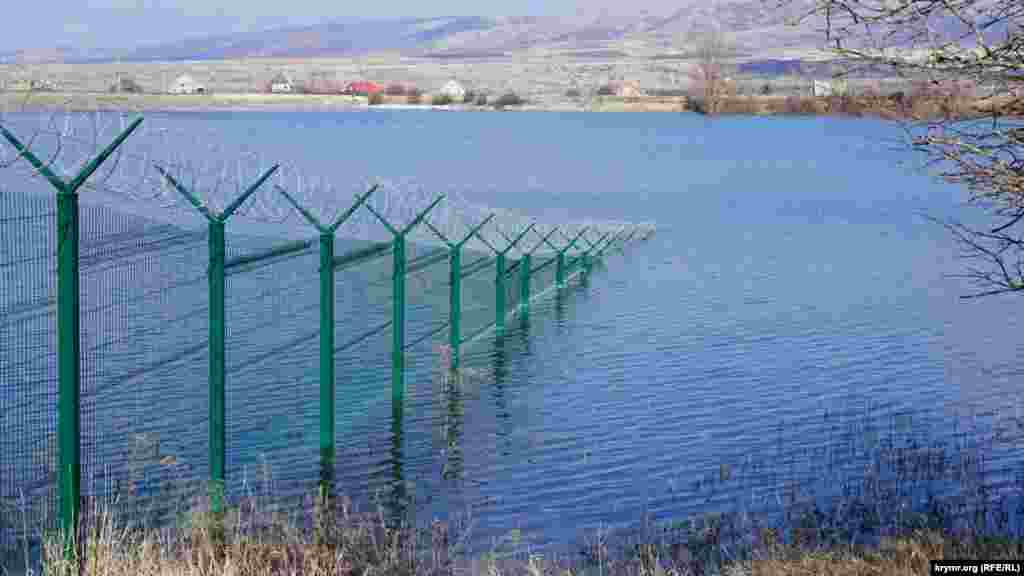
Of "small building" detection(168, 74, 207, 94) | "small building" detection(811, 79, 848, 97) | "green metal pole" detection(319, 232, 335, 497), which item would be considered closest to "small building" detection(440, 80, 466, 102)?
"small building" detection(168, 74, 207, 94)

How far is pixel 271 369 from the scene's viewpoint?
15594 millimetres

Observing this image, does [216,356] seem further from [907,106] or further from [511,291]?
[511,291]

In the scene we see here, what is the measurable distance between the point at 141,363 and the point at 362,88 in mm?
129190

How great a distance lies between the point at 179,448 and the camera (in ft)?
41.1

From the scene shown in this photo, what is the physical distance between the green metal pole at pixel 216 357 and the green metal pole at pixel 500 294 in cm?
966

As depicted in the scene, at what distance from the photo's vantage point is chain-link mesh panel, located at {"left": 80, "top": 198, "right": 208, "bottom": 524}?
1080 centimetres

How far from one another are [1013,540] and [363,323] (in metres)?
10.4

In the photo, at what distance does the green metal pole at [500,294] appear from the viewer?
19906 millimetres

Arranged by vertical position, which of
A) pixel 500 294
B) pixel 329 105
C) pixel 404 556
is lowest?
pixel 404 556

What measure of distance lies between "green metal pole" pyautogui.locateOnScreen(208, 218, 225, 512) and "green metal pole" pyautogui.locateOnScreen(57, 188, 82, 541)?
195 centimetres

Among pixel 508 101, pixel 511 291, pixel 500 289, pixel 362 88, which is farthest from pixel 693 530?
pixel 362 88

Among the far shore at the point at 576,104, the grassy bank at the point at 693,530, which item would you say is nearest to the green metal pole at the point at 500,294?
the far shore at the point at 576,104

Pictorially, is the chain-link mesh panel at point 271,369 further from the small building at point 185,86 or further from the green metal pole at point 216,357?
the small building at point 185,86

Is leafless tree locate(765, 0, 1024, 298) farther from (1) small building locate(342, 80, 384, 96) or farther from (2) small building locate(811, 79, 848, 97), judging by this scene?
(1) small building locate(342, 80, 384, 96)
